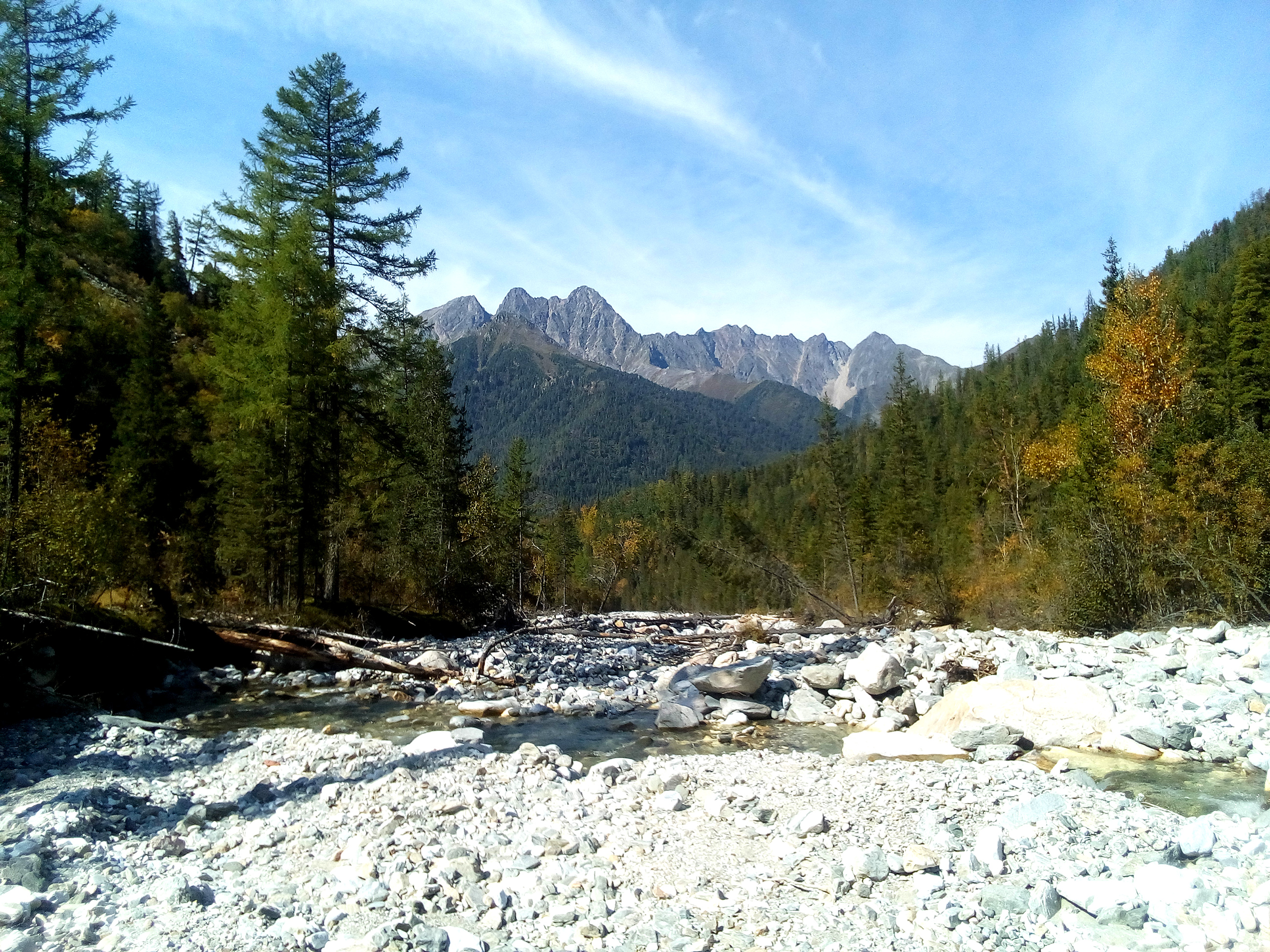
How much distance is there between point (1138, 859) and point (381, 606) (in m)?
17.9

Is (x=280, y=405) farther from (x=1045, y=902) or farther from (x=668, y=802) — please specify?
(x=1045, y=902)

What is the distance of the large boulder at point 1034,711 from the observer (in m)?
8.98

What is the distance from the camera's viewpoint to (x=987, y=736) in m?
8.98

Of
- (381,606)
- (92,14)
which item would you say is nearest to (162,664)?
(381,606)

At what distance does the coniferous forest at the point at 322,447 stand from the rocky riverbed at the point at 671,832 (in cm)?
419

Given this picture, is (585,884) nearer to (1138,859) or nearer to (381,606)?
(1138,859)

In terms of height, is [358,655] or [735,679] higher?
[358,655]

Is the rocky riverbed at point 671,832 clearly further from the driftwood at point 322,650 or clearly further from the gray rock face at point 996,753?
the driftwood at point 322,650

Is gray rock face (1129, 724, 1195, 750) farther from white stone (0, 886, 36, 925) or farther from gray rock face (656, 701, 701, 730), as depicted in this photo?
white stone (0, 886, 36, 925)

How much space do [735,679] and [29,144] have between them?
15820 millimetres

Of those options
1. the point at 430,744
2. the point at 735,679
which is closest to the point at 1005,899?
the point at 430,744

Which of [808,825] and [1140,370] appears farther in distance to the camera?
[1140,370]

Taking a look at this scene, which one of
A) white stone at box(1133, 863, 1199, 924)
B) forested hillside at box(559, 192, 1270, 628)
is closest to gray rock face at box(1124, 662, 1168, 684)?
forested hillside at box(559, 192, 1270, 628)

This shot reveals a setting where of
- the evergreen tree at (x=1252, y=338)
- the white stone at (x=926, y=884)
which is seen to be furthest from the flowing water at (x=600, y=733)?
the evergreen tree at (x=1252, y=338)
